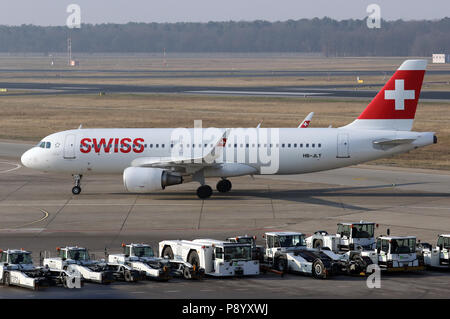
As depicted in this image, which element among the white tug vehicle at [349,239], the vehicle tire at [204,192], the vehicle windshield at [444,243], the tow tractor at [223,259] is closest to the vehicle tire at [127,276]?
the tow tractor at [223,259]

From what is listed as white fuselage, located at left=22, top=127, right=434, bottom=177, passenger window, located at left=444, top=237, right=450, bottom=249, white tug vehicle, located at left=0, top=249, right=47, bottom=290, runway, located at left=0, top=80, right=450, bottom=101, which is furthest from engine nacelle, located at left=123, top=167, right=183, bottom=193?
runway, located at left=0, top=80, right=450, bottom=101

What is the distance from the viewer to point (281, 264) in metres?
37.0

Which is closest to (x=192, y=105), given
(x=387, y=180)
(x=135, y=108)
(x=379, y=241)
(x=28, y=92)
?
(x=135, y=108)

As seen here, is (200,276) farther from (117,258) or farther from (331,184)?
(331,184)

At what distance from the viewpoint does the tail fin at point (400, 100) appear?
57875 millimetres

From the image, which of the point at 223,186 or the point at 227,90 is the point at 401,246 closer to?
the point at 223,186

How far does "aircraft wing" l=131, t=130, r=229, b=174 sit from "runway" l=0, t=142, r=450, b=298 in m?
2.29

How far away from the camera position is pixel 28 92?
171m

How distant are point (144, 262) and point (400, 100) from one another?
2785 cm

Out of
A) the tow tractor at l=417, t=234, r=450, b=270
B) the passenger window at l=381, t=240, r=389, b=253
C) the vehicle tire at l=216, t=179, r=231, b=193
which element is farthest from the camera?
the vehicle tire at l=216, t=179, r=231, b=193

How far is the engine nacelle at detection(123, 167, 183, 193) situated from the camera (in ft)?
184

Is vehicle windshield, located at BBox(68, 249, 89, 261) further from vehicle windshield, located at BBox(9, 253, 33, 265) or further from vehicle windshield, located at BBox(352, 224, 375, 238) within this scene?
vehicle windshield, located at BBox(352, 224, 375, 238)

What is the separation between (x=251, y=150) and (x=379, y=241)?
22259mm

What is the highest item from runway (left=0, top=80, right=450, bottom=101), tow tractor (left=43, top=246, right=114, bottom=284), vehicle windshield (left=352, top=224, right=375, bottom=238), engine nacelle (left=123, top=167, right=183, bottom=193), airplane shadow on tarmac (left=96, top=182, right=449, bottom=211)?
runway (left=0, top=80, right=450, bottom=101)
